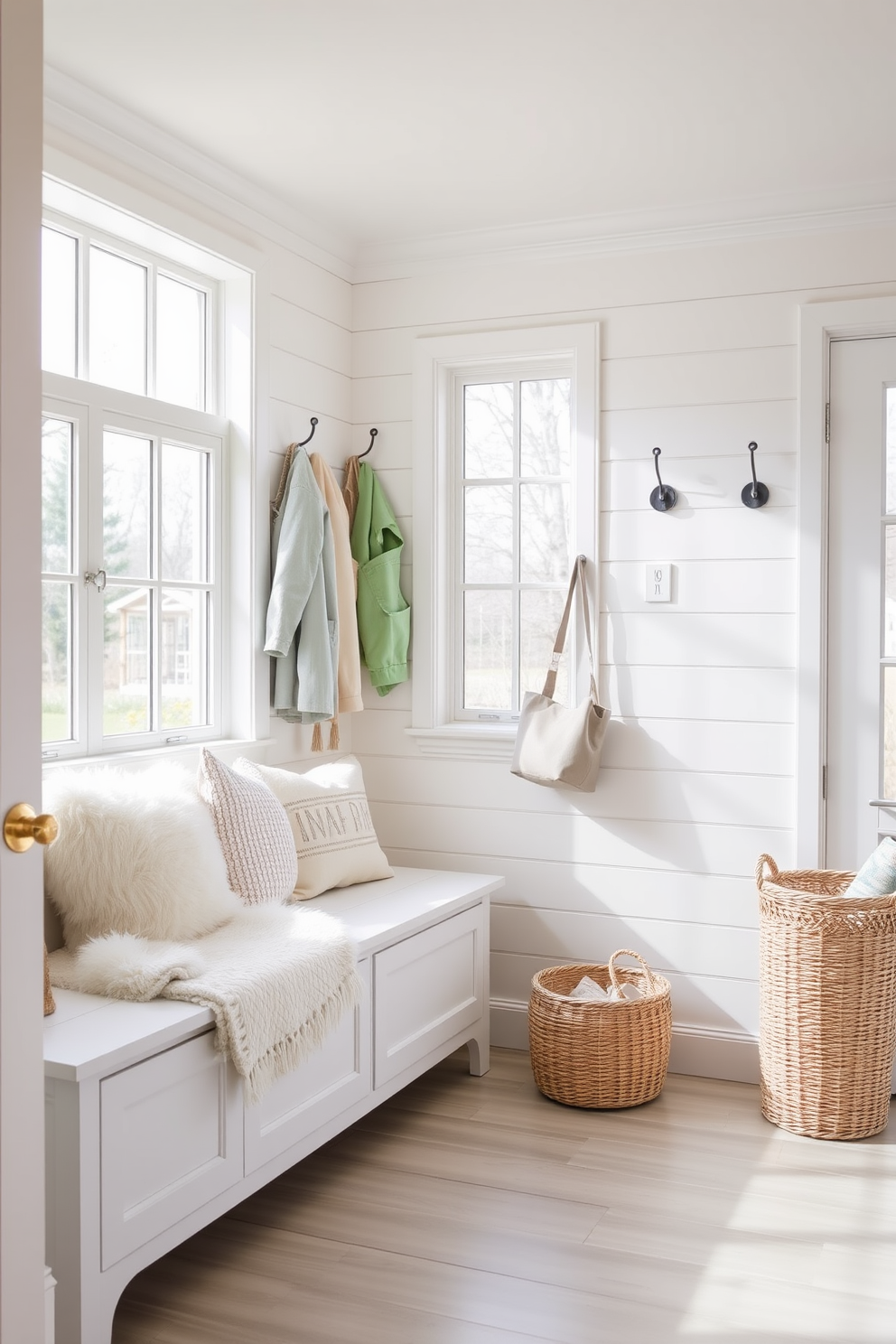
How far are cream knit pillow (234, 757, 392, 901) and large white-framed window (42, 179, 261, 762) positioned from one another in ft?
0.84

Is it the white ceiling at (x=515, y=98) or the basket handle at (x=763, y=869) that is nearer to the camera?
the white ceiling at (x=515, y=98)

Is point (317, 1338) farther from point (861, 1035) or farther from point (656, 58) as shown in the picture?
point (656, 58)

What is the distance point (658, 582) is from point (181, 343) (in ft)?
4.85

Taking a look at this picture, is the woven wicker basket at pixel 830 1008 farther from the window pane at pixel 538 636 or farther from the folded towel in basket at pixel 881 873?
the window pane at pixel 538 636

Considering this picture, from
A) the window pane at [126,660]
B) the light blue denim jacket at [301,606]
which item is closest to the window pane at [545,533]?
the light blue denim jacket at [301,606]

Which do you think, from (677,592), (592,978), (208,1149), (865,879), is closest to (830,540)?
(677,592)

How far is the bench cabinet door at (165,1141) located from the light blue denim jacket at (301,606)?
1.31 meters

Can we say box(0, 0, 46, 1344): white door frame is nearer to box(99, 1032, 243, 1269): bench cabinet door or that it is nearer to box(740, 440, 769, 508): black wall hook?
box(99, 1032, 243, 1269): bench cabinet door

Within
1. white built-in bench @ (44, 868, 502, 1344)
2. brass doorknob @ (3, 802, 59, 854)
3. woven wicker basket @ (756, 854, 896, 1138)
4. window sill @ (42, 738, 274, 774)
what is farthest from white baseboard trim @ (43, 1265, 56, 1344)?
woven wicker basket @ (756, 854, 896, 1138)

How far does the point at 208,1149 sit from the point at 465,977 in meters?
1.24

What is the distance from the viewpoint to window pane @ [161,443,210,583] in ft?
9.97

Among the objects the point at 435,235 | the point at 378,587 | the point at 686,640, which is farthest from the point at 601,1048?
the point at 435,235

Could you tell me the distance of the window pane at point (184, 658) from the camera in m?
3.04

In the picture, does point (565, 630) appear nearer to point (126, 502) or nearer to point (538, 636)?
point (538, 636)
